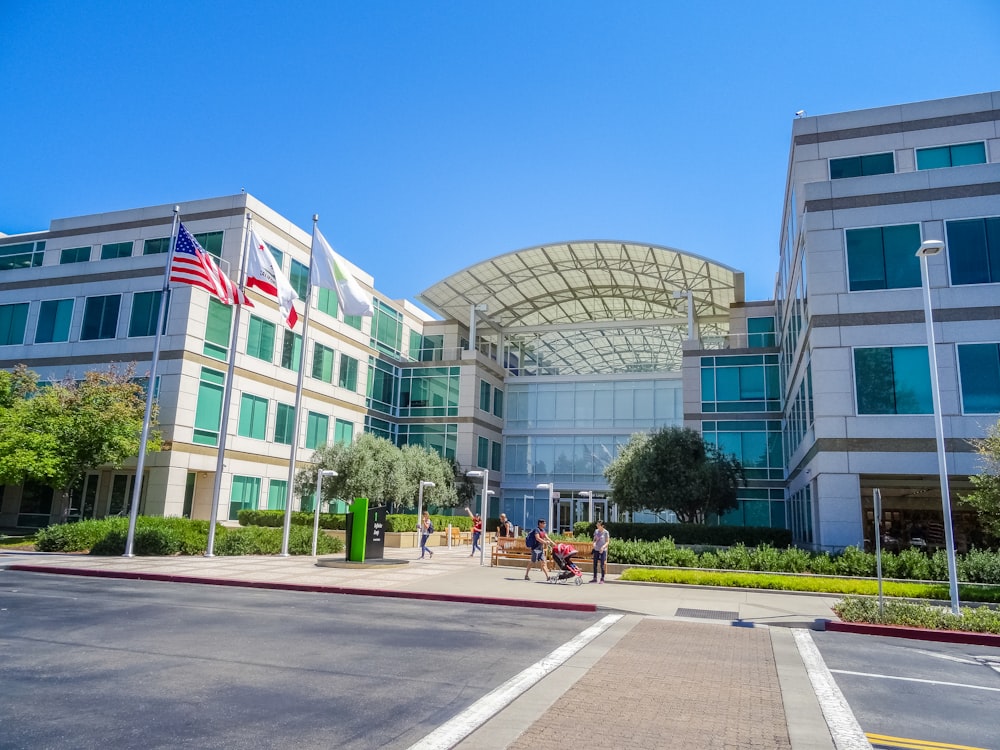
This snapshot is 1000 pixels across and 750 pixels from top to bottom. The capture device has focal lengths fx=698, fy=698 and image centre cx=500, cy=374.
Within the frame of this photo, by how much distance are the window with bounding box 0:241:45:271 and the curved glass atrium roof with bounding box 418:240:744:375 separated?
22.6 meters

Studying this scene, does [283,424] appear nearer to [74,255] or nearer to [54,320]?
[54,320]

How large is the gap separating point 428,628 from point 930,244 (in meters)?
12.2

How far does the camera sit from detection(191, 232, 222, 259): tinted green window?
3500 centimetres

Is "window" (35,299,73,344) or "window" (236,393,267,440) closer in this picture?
"window" (236,393,267,440)

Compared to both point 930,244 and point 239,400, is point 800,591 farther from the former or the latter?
point 239,400

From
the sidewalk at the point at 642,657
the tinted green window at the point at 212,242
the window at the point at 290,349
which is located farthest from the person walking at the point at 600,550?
the tinted green window at the point at 212,242

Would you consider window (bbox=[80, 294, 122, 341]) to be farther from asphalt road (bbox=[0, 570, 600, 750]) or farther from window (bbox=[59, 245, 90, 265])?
asphalt road (bbox=[0, 570, 600, 750])

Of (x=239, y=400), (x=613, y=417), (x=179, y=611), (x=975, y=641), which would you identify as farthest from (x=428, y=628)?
(x=613, y=417)

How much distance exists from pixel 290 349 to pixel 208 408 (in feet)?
22.3

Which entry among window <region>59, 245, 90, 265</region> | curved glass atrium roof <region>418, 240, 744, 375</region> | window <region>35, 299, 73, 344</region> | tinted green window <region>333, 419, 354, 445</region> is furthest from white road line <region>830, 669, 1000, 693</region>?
window <region>59, 245, 90, 265</region>

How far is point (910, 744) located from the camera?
584cm

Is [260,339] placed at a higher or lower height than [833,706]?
higher

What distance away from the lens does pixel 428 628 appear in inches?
437

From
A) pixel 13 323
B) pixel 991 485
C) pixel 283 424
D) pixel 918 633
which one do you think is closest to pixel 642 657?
pixel 918 633
